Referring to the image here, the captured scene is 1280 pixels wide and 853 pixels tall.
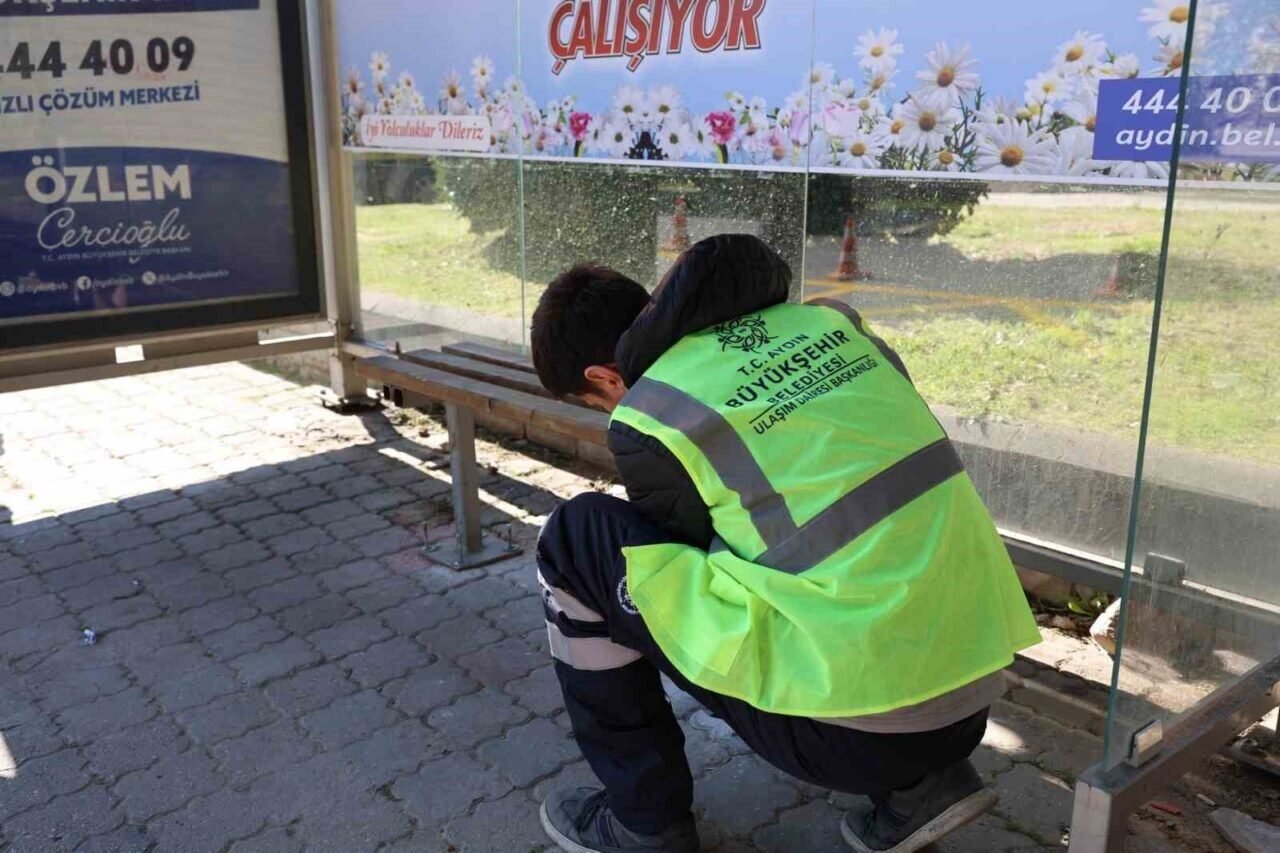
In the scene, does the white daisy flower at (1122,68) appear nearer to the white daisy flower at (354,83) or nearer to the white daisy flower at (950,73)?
the white daisy flower at (950,73)

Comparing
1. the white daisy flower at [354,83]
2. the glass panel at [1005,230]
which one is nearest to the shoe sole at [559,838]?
the glass panel at [1005,230]

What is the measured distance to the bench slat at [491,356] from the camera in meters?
4.12

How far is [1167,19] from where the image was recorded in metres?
3.01

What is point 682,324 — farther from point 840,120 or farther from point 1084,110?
point 840,120

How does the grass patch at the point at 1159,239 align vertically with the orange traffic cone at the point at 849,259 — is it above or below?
above

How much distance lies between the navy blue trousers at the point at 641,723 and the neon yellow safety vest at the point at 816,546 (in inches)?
6.3

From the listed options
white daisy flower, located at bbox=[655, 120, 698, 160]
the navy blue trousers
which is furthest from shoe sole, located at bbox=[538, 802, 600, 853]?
white daisy flower, located at bbox=[655, 120, 698, 160]

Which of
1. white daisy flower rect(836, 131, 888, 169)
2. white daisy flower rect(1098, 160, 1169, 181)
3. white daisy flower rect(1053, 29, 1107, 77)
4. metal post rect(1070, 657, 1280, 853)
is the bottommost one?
metal post rect(1070, 657, 1280, 853)

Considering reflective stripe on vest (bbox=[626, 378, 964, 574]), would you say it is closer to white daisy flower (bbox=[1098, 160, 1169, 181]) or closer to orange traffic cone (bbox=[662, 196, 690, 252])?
white daisy flower (bbox=[1098, 160, 1169, 181])

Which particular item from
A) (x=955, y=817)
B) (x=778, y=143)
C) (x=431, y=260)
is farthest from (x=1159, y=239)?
(x=431, y=260)

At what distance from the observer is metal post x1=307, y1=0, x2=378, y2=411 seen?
561cm

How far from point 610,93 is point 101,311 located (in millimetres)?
2295

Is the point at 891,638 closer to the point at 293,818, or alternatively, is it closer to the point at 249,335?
the point at 293,818

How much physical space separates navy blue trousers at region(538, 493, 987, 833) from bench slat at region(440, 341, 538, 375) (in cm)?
179
